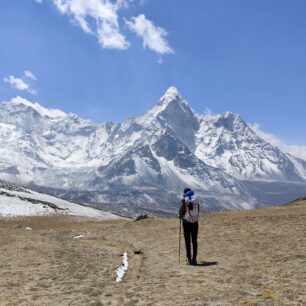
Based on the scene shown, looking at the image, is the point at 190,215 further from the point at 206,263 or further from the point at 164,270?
the point at 164,270

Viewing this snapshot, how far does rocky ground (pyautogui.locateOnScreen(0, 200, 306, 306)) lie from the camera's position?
583 inches

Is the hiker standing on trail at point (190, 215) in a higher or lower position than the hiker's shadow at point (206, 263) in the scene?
higher

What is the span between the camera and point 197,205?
23312 millimetres

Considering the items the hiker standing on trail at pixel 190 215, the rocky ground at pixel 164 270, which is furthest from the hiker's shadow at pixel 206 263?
the hiker standing on trail at pixel 190 215

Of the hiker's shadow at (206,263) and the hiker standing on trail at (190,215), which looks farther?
the hiker standing on trail at (190,215)

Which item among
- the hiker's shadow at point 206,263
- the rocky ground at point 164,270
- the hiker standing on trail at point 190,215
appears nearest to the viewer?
the rocky ground at point 164,270

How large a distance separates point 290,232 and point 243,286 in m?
14.6

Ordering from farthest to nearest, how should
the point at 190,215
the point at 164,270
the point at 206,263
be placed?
the point at 190,215
the point at 206,263
the point at 164,270

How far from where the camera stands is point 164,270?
20.1m

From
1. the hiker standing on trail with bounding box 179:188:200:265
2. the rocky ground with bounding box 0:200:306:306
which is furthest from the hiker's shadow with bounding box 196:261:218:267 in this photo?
the hiker standing on trail with bounding box 179:188:200:265

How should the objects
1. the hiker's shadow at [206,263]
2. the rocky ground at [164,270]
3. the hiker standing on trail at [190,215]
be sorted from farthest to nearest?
1. the hiker standing on trail at [190,215]
2. the hiker's shadow at [206,263]
3. the rocky ground at [164,270]

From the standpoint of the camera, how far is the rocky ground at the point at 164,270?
14.8 m

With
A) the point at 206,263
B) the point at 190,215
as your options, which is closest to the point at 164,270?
the point at 206,263

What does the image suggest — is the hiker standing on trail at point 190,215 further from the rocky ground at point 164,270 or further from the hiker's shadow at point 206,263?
the rocky ground at point 164,270
